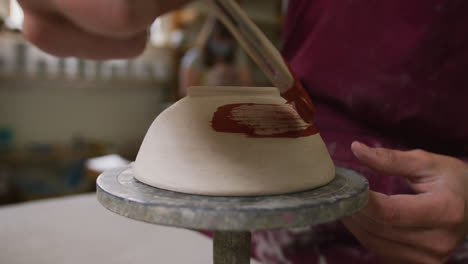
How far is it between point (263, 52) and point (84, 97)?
3006 mm

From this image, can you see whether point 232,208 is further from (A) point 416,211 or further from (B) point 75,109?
(B) point 75,109

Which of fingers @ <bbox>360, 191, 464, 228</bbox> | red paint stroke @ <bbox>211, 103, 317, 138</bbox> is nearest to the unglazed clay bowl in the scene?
red paint stroke @ <bbox>211, 103, 317, 138</bbox>

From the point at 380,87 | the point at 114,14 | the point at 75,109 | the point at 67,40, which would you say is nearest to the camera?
the point at 114,14

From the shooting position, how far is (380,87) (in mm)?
799

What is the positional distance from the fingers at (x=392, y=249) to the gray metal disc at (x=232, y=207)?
0.68 ft

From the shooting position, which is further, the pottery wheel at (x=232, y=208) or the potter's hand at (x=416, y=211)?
the potter's hand at (x=416, y=211)

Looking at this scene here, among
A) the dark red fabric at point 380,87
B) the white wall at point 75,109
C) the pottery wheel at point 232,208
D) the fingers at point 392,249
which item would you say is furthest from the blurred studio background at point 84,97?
the pottery wheel at point 232,208

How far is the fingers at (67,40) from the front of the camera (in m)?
0.45

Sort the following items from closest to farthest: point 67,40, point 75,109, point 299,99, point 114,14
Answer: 1. point 114,14
2. point 67,40
3. point 299,99
4. point 75,109

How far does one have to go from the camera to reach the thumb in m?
0.59

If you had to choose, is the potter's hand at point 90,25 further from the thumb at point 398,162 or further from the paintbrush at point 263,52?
the thumb at point 398,162

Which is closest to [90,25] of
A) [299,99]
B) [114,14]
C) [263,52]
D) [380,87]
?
[114,14]

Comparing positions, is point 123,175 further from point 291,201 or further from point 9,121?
point 9,121

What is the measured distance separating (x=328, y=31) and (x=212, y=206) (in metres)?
0.60
